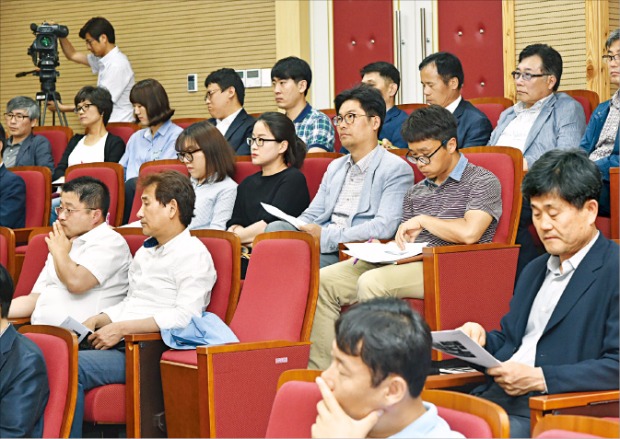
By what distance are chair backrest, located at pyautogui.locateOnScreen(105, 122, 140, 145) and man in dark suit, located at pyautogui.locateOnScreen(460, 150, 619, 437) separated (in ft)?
12.6

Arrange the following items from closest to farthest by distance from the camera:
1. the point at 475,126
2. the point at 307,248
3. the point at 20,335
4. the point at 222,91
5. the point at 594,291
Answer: the point at 594,291 < the point at 20,335 < the point at 307,248 < the point at 475,126 < the point at 222,91

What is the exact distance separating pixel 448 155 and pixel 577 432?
1.93 meters

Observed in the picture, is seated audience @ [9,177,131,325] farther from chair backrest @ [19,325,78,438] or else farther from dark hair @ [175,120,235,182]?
chair backrest @ [19,325,78,438]

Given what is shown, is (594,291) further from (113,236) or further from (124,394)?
(113,236)

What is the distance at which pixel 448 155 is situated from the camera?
3312 mm

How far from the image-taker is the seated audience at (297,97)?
15.2 feet

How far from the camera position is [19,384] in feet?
7.87

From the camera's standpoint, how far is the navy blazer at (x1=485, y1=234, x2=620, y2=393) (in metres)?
2.02

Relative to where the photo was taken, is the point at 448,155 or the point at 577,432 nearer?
the point at 577,432

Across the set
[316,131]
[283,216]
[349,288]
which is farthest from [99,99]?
[349,288]

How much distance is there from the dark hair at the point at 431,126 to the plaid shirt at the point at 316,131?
1265mm

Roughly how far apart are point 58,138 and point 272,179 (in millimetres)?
2439

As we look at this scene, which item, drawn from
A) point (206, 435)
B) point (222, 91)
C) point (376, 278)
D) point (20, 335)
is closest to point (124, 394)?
point (206, 435)

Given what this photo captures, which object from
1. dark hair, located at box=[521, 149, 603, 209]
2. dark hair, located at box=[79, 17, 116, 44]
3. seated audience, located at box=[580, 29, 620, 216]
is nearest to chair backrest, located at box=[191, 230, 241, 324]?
dark hair, located at box=[521, 149, 603, 209]
